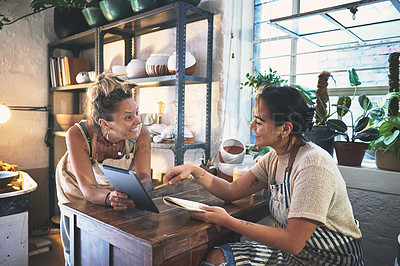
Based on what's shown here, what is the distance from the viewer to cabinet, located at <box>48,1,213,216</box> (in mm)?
2312

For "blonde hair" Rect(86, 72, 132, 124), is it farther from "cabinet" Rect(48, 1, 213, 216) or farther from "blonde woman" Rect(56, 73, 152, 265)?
"cabinet" Rect(48, 1, 213, 216)

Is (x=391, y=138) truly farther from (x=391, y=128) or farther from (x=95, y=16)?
(x=95, y=16)

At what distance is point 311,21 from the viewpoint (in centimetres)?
194

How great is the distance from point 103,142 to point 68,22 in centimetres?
216

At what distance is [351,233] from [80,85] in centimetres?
274

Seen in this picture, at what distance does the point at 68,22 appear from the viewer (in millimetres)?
3455

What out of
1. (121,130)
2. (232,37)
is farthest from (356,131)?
(121,130)

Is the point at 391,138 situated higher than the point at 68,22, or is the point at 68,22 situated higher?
the point at 68,22

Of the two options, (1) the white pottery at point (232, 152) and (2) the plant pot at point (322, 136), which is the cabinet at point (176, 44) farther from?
(2) the plant pot at point (322, 136)

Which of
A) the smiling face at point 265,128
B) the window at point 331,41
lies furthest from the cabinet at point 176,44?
the smiling face at point 265,128

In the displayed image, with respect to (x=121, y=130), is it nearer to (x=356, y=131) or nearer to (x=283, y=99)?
(x=283, y=99)

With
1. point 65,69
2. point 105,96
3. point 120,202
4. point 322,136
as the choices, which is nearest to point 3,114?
point 65,69

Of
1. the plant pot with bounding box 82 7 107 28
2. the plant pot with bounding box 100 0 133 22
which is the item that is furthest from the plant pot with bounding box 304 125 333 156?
the plant pot with bounding box 82 7 107 28

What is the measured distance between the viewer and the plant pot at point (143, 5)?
2.50m
